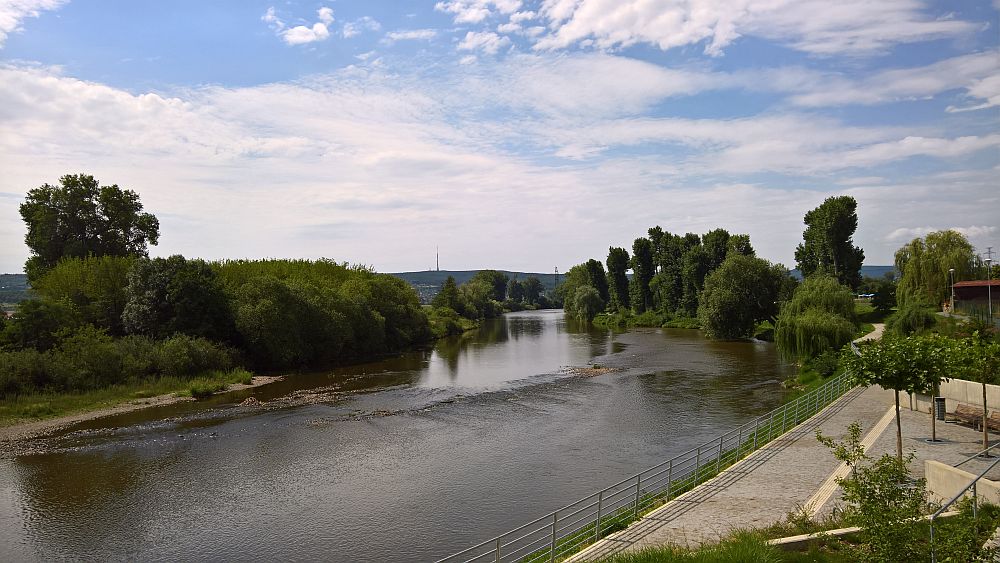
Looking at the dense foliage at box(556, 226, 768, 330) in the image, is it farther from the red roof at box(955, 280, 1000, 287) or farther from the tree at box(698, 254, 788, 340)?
the red roof at box(955, 280, 1000, 287)

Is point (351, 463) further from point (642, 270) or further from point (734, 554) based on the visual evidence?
point (642, 270)

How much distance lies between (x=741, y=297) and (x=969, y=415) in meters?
43.6

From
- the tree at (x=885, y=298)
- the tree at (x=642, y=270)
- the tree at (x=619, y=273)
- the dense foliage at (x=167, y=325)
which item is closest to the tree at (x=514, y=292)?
the tree at (x=619, y=273)

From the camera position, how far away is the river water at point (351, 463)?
16922mm

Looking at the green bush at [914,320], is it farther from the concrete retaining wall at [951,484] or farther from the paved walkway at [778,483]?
the concrete retaining wall at [951,484]

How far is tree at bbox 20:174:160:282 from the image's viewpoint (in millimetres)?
57125

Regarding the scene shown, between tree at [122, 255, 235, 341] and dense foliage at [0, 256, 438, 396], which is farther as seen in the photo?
tree at [122, 255, 235, 341]

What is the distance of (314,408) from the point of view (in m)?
34.3

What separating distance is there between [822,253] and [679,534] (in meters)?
66.6

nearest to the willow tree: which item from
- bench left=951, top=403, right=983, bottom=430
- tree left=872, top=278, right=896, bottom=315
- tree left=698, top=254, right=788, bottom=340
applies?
bench left=951, top=403, right=983, bottom=430

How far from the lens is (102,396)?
35.5 m

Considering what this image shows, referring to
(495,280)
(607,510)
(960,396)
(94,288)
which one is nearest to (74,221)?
(94,288)

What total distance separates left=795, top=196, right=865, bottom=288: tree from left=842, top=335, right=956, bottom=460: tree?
56.9m

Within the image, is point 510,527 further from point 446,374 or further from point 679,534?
point 446,374
